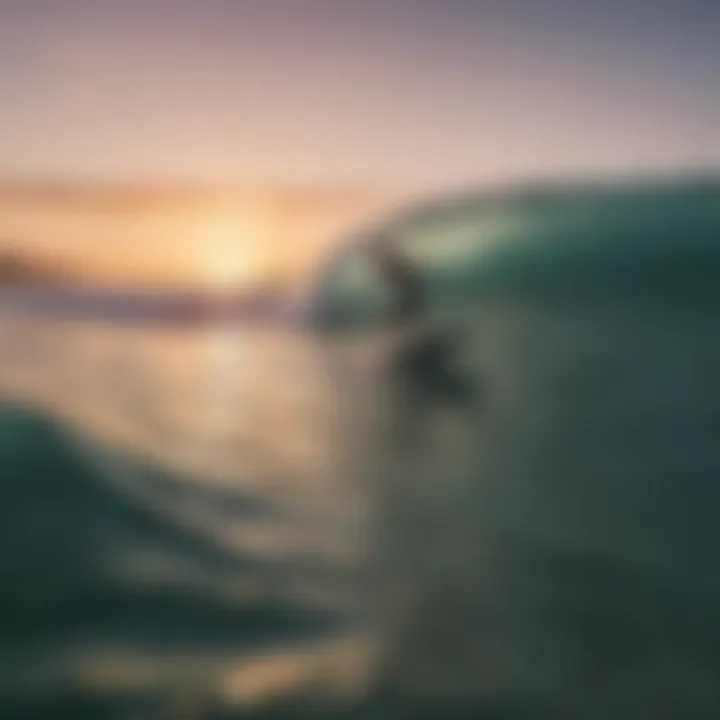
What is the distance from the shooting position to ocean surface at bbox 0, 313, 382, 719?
753mm

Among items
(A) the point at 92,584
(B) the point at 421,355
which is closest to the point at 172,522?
(A) the point at 92,584

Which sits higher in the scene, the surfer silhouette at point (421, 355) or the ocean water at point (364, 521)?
the surfer silhouette at point (421, 355)

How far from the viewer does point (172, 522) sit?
0.84 meters

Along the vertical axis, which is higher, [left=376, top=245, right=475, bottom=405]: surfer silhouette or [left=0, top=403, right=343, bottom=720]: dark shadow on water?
[left=376, top=245, right=475, bottom=405]: surfer silhouette

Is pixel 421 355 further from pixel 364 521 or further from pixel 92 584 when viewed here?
pixel 92 584

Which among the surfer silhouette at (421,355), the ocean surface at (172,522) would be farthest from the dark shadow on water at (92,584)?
the surfer silhouette at (421,355)

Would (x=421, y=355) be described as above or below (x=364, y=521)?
above

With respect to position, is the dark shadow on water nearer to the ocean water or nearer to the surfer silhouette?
the ocean water

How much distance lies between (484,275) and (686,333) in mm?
165

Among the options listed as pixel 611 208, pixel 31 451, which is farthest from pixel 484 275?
pixel 31 451

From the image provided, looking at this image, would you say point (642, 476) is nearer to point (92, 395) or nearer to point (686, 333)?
point (686, 333)

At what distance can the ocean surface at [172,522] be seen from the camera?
2.47ft

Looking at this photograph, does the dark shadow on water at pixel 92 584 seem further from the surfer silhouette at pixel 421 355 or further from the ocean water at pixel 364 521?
the surfer silhouette at pixel 421 355

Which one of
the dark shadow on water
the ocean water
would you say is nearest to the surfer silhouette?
the ocean water
